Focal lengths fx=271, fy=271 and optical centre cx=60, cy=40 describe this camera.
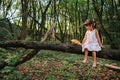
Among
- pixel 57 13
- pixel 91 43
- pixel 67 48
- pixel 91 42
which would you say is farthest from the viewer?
pixel 57 13

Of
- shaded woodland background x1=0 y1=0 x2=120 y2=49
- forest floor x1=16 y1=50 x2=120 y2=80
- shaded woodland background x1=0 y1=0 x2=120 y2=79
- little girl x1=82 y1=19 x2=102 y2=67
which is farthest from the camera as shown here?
shaded woodland background x1=0 y1=0 x2=120 y2=49

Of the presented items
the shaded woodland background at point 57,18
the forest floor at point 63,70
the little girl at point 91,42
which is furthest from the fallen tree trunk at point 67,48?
the forest floor at point 63,70

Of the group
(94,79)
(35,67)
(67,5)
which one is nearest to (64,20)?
(67,5)

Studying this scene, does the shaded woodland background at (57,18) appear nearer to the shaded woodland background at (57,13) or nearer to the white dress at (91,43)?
the shaded woodland background at (57,13)

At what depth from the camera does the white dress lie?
23.1 ft

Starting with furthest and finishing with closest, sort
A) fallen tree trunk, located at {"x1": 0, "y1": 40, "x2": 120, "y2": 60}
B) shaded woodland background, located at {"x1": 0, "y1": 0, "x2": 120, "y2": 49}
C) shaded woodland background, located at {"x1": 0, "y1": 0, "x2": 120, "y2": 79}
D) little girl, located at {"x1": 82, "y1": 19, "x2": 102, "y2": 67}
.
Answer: shaded woodland background, located at {"x1": 0, "y1": 0, "x2": 120, "y2": 49} → shaded woodland background, located at {"x1": 0, "y1": 0, "x2": 120, "y2": 79} → little girl, located at {"x1": 82, "y1": 19, "x2": 102, "y2": 67} → fallen tree trunk, located at {"x1": 0, "y1": 40, "x2": 120, "y2": 60}

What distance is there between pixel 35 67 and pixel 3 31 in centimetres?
241

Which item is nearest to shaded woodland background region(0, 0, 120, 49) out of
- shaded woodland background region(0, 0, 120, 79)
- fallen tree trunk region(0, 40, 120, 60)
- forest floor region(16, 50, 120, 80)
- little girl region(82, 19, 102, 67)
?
shaded woodland background region(0, 0, 120, 79)

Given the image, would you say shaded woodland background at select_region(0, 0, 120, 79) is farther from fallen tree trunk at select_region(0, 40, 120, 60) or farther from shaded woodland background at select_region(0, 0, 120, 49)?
fallen tree trunk at select_region(0, 40, 120, 60)

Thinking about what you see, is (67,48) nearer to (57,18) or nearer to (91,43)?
(91,43)

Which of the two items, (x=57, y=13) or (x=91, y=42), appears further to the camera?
(x=57, y=13)

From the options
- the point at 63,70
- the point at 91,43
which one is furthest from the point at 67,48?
the point at 63,70

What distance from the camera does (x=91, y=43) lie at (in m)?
7.50

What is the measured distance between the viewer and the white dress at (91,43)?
277 inches
